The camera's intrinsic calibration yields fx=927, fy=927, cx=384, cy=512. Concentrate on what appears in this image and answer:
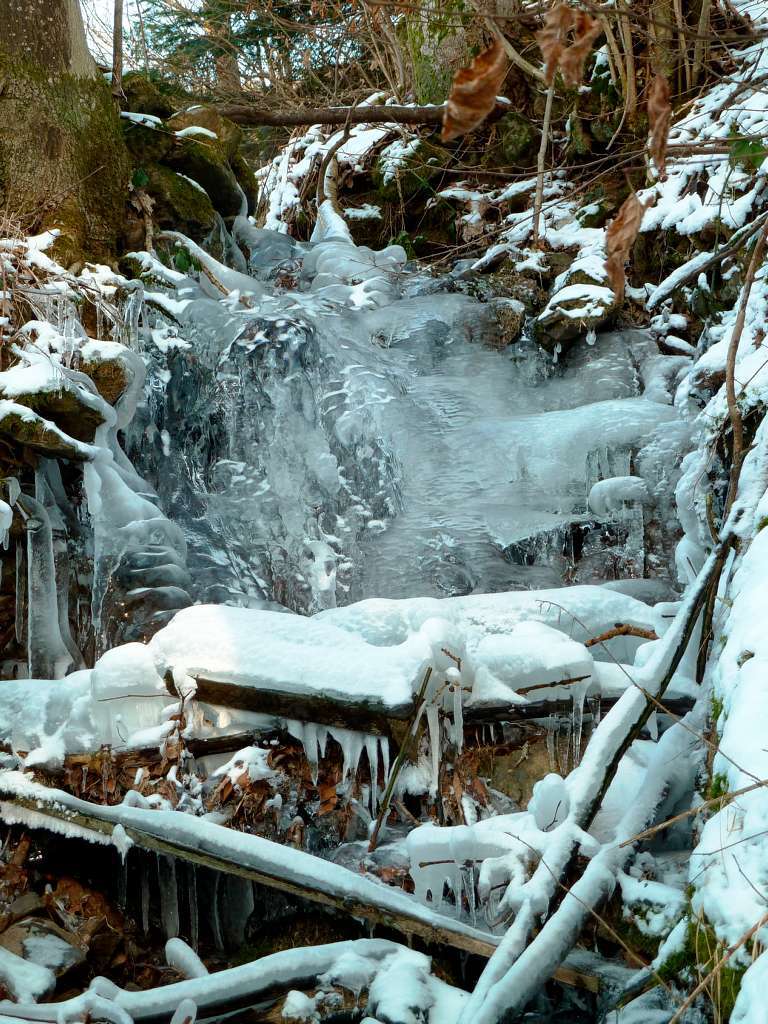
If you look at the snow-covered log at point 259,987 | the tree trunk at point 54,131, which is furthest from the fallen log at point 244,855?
the tree trunk at point 54,131

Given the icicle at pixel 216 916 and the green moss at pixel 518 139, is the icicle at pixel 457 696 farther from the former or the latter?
the green moss at pixel 518 139

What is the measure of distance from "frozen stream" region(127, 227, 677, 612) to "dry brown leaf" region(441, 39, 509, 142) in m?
3.95

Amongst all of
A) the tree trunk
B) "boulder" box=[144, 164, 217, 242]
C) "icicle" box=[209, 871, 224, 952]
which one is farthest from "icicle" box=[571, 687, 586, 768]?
"boulder" box=[144, 164, 217, 242]

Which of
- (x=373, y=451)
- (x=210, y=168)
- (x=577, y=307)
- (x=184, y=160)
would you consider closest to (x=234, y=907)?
(x=373, y=451)

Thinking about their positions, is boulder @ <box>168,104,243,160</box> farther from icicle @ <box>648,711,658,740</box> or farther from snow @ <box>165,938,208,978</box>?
snow @ <box>165,938,208,978</box>

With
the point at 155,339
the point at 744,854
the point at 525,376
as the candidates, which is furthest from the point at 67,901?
the point at 525,376

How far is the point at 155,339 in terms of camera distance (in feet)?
19.7

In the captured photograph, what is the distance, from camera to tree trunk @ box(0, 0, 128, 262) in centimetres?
543

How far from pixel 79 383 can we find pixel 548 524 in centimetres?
274

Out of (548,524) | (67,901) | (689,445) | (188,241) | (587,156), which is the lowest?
(67,901)

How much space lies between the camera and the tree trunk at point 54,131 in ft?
17.8

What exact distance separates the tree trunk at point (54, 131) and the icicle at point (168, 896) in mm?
3714

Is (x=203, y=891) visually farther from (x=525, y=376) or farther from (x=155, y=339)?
(x=525, y=376)

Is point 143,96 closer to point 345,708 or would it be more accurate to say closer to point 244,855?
point 345,708
